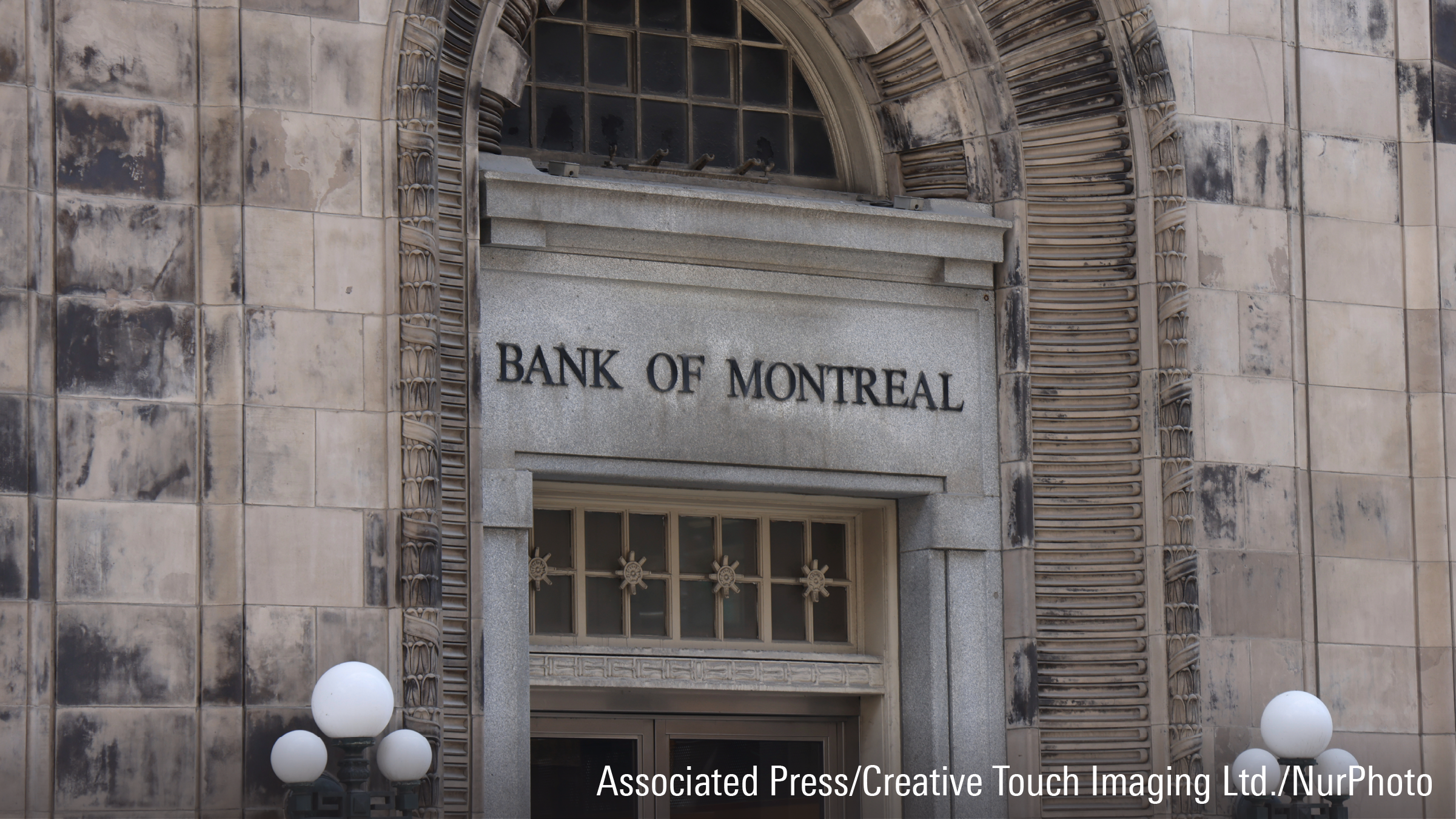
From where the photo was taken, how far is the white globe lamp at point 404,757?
12.2 meters

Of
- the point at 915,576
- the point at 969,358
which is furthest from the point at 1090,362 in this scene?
the point at 915,576

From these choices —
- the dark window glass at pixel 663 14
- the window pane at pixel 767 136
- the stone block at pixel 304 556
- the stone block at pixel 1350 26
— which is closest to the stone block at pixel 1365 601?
the stone block at pixel 1350 26

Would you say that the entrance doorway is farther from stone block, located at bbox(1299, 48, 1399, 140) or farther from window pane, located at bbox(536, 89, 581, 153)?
stone block, located at bbox(1299, 48, 1399, 140)

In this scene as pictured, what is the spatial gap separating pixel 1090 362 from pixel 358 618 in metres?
5.74

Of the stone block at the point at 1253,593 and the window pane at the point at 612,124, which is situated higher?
the window pane at the point at 612,124

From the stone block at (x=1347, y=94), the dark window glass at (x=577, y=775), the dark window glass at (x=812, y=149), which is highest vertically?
the stone block at (x=1347, y=94)

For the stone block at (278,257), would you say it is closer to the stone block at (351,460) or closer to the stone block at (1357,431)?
the stone block at (351,460)

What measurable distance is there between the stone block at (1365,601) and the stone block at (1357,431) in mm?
717

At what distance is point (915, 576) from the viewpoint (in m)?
15.0

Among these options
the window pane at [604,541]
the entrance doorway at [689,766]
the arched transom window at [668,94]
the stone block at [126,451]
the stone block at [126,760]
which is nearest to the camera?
the stone block at [126,760]

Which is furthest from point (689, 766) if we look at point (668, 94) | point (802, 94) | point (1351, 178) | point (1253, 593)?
point (1351, 178)

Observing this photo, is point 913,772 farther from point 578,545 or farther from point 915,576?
point 578,545

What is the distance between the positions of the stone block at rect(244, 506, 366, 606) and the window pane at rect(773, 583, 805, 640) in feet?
11.4

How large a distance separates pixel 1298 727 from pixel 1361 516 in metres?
2.68
